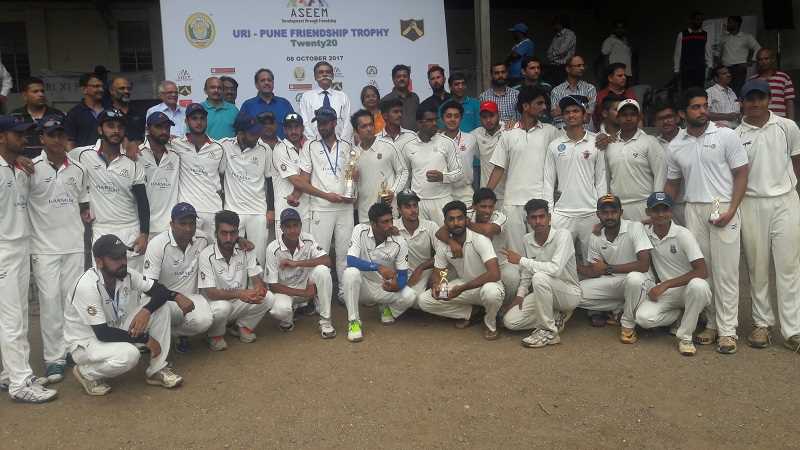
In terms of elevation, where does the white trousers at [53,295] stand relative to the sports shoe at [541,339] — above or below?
above

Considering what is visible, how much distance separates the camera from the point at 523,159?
6434 mm

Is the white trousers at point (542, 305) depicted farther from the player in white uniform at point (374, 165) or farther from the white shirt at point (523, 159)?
the player in white uniform at point (374, 165)

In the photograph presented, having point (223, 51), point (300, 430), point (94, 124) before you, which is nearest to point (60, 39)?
point (223, 51)

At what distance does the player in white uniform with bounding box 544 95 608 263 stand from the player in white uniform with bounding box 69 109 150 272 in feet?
12.0

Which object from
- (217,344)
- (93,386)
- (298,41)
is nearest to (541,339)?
(217,344)

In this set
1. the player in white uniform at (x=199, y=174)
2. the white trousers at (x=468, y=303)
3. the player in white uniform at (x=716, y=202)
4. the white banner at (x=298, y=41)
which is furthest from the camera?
the white banner at (x=298, y=41)

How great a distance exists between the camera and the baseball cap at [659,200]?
5.50 meters

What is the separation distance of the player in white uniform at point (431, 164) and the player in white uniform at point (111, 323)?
276cm

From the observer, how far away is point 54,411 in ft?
14.8

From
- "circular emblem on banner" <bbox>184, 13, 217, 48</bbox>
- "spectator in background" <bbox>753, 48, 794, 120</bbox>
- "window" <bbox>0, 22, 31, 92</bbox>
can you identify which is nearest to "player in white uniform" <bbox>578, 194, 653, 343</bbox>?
"spectator in background" <bbox>753, 48, 794, 120</bbox>

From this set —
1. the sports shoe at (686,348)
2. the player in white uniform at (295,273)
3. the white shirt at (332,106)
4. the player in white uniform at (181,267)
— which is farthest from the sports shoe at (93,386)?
the sports shoe at (686,348)

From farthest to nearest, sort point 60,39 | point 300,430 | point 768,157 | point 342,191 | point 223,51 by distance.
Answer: point 60,39
point 223,51
point 342,191
point 768,157
point 300,430

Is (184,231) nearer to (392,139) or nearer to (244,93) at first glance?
(392,139)

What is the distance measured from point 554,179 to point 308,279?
249 centimetres
